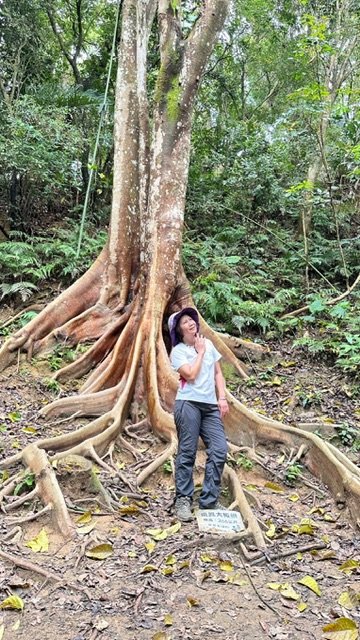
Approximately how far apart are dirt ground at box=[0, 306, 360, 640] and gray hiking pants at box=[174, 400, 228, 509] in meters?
0.27

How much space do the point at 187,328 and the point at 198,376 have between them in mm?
422

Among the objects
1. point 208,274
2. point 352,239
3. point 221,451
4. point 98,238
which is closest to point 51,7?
point 98,238

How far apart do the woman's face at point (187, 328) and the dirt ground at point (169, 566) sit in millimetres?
1444

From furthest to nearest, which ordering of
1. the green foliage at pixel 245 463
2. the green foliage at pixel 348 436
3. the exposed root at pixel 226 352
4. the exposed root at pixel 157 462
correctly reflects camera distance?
the exposed root at pixel 226 352 → the green foliage at pixel 348 436 → the green foliage at pixel 245 463 → the exposed root at pixel 157 462

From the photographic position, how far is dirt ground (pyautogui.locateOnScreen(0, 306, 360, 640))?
306 centimetres

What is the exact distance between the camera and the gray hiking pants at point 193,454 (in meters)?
4.34

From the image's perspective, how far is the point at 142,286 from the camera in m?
7.23

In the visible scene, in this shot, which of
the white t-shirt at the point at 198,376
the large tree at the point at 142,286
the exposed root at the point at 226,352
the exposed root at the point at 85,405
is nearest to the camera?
the white t-shirt at the point at 198,376

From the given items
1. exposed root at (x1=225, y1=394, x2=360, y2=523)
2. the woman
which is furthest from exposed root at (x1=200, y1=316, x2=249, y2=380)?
the woman

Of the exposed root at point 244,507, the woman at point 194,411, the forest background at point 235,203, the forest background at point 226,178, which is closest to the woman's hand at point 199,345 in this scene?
the woman at point 194,411

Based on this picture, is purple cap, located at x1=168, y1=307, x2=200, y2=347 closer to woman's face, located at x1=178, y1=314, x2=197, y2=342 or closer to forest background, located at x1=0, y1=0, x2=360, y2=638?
woman's face, located at x1=178, y1=314, x2=197, y2=342

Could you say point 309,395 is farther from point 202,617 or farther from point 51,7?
point 51,7

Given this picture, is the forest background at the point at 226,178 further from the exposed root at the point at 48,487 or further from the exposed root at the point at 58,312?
the exposed root at the point at 48,487

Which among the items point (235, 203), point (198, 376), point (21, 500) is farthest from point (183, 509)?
point (235, 203)
